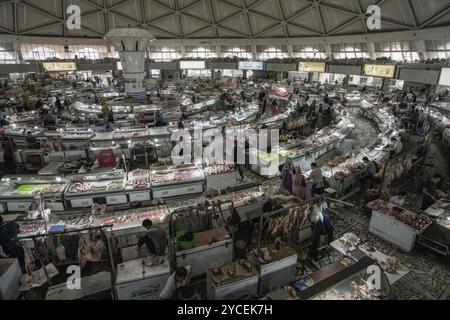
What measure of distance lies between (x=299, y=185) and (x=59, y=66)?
38622mm

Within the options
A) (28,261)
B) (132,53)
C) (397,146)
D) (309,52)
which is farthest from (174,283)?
(309,52)

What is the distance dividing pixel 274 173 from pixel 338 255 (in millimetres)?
5097

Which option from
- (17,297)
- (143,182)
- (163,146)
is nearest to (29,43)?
(163,146)

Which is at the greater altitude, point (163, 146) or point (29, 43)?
point (29, 43)

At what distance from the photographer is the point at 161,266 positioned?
603cm

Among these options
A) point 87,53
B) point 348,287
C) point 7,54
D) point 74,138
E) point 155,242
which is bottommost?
point 348,287

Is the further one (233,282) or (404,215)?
(404,215)

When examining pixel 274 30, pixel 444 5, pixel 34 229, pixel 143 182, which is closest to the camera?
pixel 34 229

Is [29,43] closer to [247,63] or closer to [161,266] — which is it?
[247,63]

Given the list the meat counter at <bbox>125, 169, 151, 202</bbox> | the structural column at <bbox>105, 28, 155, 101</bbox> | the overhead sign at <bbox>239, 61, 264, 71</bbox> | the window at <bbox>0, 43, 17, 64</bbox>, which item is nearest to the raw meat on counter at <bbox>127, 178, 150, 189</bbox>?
the meat counter at <bbox>125, 169, 151, 202</bbox>

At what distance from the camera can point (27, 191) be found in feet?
31.1

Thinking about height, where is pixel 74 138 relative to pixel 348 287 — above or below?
above

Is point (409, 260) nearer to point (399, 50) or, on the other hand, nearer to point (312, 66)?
point (312, 66)

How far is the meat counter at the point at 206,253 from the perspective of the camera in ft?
21.1
